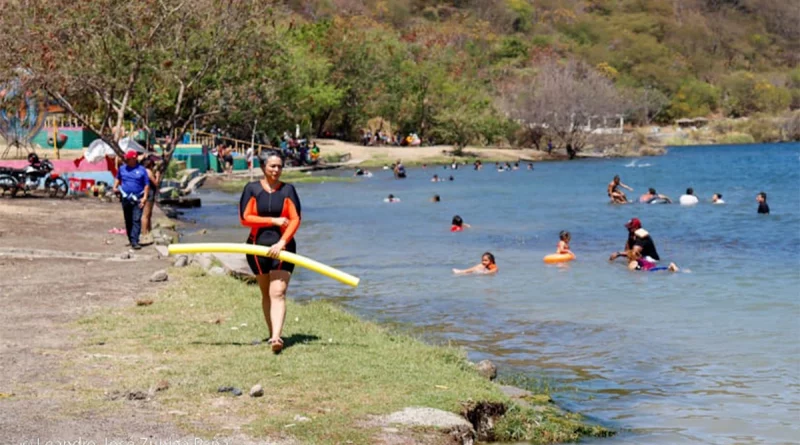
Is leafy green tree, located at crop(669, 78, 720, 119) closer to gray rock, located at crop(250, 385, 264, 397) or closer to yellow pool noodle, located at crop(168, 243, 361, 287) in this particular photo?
yellow pool noodle, located at crop(168, 243, 361, 287)

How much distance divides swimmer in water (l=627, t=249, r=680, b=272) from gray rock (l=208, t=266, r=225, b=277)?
918 centimetres

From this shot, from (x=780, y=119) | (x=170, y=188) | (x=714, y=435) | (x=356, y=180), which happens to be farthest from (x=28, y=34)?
(x=780, y=119)

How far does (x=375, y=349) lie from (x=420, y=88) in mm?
84622

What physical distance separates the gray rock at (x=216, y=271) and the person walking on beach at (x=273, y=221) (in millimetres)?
5569

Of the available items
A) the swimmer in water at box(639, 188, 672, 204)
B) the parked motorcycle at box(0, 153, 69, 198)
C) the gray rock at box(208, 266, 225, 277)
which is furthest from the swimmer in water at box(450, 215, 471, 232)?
the gray rock at box(208, 266, 225, 277)

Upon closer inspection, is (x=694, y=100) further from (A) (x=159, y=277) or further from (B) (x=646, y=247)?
(A) (x=159, y=277)

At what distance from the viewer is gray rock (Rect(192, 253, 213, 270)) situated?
1723cm

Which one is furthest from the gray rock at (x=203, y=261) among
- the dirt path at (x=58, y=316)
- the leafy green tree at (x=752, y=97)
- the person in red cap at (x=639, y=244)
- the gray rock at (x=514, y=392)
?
the leafy green tree at (x=752, y=97)

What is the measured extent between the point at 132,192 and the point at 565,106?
242 ft

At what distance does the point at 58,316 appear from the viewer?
41.8 ft

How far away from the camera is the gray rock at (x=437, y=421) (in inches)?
340

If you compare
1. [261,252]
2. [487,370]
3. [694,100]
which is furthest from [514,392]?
[694,100]

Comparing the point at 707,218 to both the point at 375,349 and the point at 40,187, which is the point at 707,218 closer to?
the point at 40,187

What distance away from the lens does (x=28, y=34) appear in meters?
26.2
